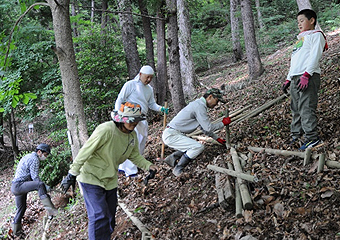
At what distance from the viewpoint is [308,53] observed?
4.64m

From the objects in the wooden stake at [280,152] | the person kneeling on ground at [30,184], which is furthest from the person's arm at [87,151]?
the person kneeling on ground at [30,184]

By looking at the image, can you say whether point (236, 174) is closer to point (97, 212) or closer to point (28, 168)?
point (97, 212)

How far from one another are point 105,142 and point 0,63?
3.32 meters

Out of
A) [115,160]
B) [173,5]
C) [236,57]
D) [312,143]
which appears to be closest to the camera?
[115,160]

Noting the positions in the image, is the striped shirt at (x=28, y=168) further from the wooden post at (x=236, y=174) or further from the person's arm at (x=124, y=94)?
the wooden post at (x=236, y=174)

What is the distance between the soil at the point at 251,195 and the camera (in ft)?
11.1

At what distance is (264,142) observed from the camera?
556 cm

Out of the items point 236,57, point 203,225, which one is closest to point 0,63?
A: point 203,225

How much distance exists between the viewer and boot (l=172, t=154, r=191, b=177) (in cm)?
559

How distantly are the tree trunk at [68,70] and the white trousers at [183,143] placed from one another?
189 cm

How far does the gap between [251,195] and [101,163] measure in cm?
206

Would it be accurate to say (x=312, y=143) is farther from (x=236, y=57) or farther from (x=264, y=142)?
(x=236, y=57)

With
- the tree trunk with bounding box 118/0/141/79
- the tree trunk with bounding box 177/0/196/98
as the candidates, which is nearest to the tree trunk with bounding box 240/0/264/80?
the tree trunk with bounding box 177/0/196/98

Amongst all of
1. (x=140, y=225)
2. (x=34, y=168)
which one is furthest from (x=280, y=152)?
(x=34, y=168)
